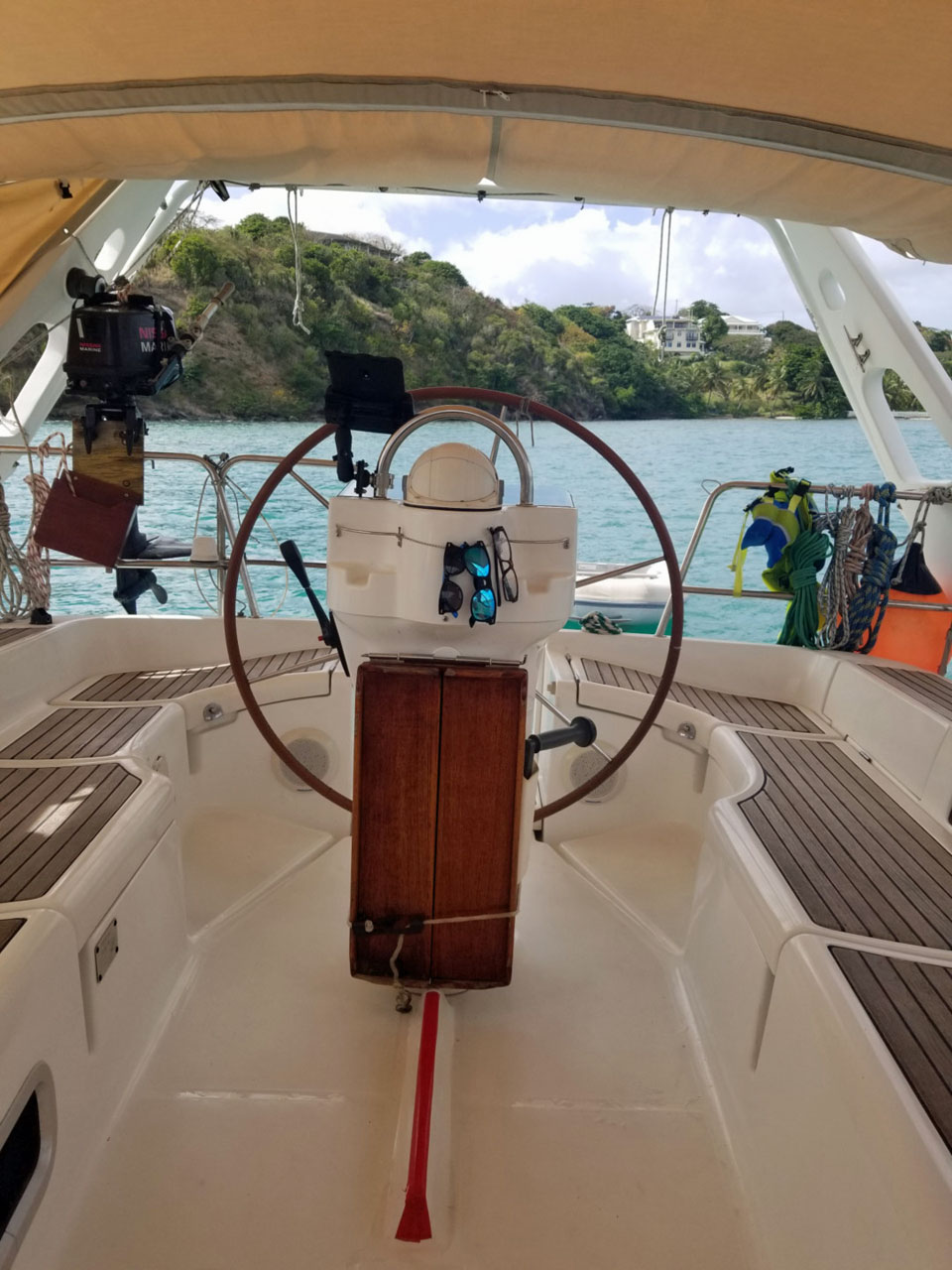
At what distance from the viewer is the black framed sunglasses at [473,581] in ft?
4.41

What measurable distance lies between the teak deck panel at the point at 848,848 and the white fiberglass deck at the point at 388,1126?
37 centimetres

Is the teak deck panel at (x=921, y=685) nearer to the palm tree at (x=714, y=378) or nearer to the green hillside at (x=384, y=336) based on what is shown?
the green hillside at (x=384, y=336)

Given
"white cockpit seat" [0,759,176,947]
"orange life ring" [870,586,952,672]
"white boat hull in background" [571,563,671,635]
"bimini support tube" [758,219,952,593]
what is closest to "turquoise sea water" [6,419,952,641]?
"bimini support tube" [758,219,952,593]

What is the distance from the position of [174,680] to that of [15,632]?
42 cm

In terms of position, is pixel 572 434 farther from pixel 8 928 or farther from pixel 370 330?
pixel 370 330

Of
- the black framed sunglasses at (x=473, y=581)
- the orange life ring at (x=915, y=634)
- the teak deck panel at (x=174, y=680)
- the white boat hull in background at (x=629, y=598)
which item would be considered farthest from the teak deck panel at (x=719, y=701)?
the white boat hull in background at (x=629, y=598)

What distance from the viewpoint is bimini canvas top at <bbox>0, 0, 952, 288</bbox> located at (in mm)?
1021

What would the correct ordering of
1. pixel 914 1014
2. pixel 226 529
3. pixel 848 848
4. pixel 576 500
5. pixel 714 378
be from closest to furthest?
pixel 914 1014 → pixel 848 848 → pixel 226 529 → pixel 576 500 → pixel 714 378

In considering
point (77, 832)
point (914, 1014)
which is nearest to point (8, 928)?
point (77, 832)

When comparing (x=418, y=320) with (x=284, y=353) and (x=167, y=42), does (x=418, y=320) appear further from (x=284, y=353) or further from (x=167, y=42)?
(x=167, y=42)

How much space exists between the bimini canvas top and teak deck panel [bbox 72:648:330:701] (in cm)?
124

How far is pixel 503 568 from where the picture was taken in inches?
54.4

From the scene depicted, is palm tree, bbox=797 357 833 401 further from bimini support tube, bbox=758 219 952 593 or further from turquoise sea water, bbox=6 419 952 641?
bimini support tube, bbox=758 219 952 593

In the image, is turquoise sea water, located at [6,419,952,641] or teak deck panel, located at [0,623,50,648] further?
turquoise sea water, located at [6,419,952,641]
